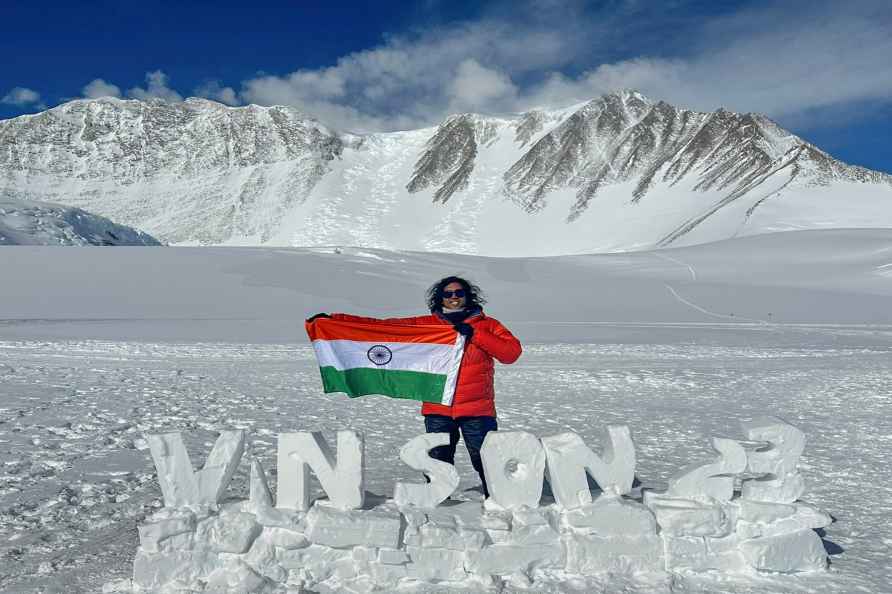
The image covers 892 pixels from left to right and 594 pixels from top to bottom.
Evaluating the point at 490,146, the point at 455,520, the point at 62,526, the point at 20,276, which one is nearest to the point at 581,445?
the point at 455,520

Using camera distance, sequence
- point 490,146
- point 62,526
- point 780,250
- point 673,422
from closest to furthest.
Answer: point 62,526
point 673,422
point 780,250
point 490,146

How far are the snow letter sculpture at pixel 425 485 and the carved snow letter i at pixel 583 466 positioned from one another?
63cm

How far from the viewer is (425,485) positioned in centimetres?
420

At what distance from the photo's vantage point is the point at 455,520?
4047mm

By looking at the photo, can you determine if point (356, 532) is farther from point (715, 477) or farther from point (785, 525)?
point (785, 525)

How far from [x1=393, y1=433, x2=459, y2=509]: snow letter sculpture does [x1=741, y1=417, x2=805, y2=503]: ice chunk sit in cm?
183

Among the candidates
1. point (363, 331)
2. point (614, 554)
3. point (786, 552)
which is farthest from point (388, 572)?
point (786, 552)

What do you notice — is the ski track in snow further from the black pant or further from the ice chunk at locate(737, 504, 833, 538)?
the black pant

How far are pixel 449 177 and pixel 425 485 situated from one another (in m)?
127

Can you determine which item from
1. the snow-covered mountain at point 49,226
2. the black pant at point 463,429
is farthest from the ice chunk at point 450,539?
the snow-covered mountain at point 49,226

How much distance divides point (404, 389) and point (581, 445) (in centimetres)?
135

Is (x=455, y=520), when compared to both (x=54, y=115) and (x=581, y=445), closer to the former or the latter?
(x=581, y=445)

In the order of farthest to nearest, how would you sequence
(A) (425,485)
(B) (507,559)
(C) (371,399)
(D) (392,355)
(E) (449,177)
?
(E) (449,177)
(C) (371,399)
(D) (392,355)
(A) (425,485)
(B) (507,559)

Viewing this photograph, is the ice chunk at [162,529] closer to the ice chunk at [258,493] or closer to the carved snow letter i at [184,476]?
the carved snow letter i at [184,476]
